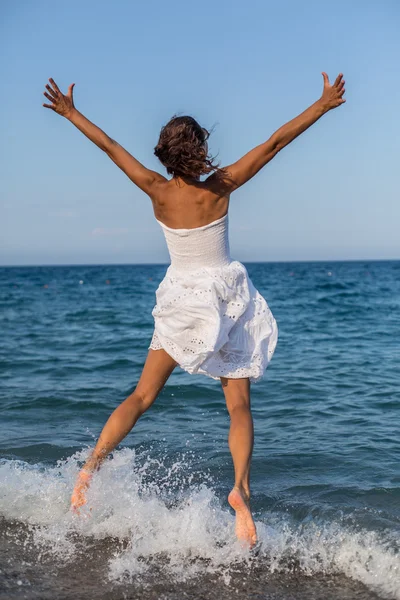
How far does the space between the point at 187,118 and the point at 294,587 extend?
2.47m

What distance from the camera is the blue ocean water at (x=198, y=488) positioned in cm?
343

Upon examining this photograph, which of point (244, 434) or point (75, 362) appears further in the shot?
point (75, 362)

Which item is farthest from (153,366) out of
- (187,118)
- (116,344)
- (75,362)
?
(116,344)

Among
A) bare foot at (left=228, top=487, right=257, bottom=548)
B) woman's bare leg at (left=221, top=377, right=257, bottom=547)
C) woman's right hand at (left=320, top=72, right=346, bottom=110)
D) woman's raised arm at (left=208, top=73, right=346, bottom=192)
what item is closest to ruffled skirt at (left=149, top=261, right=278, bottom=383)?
woman's bare leg at (left=221, top=377, right=257, bottom=547)

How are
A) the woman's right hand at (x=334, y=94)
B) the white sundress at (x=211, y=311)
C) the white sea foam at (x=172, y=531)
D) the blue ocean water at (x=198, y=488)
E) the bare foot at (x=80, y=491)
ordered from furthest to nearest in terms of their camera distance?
1. the bare foot at (x=80, y=491)
2. the white sundress at (x=211, y=311)
3. the woman's right hand at (x=334, y=94)
4. the white sea foam at (x=172, y=531)
5. the blue ocean water at (x=198, y=488)

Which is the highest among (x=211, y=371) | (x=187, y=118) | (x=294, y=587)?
(x=187, y=118)

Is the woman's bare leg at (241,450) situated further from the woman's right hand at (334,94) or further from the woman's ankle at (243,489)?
the woman's right hand at (334,94)

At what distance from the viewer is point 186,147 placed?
3631 mm

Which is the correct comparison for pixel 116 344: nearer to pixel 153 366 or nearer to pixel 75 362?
pixel 75 362

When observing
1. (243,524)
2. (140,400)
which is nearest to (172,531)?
(243,524)

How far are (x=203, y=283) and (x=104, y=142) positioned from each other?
973 millimetres

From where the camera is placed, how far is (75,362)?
36.2ft

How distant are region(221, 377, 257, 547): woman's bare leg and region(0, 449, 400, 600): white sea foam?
0.50 ft

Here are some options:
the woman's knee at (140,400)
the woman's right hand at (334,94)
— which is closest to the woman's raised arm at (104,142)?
the woman's right hand at (334,94)
